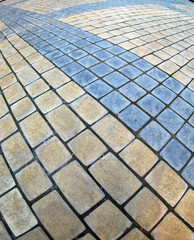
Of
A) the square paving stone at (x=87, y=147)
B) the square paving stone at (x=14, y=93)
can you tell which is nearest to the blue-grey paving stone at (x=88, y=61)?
the square paving stone at (x=14, y=93)

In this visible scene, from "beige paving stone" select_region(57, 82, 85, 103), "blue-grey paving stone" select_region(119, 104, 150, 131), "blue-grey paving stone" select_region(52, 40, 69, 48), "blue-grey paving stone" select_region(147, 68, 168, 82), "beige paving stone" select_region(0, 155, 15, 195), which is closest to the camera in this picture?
"beige paving stone" select_region(0, 155, 15, 195)

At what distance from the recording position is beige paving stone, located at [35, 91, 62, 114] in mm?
1775

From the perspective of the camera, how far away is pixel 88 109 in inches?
67.8

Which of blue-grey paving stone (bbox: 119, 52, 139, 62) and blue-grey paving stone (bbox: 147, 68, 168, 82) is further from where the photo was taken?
blue-grey paving stone (bbox: 119, 52, 139, 62)

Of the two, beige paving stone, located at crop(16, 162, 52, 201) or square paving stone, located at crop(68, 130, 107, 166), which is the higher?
square paving stone, located at crop(68, 130, 107, 166)

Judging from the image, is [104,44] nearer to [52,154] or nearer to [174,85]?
[174,85]

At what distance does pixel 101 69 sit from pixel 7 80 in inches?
54.6

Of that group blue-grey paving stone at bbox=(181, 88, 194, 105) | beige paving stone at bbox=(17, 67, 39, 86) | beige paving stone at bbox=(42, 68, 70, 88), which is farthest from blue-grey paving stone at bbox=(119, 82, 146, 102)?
beige paving stone at bbox=(17, 67, 39, 86)

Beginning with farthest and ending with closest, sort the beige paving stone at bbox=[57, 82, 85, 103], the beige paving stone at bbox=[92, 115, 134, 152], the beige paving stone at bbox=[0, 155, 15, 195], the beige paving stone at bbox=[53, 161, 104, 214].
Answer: the beige paving stone at bbox=[57, 82, 85, 103] < the beige paving stone at bbox=[92, 115, 134, 152] < the beige paving stone at bbox=[0, 155, 15, 195] < the beige paving stone at bbox=[53, 161, 104, 214]

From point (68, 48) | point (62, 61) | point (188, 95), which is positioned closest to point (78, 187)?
point (188, 95)

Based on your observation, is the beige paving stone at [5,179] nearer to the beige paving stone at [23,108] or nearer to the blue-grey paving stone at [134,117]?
the beige paving stone at [23,108]

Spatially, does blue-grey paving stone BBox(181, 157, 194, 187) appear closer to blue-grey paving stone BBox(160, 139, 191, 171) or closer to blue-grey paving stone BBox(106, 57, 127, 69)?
blue-grey paving stone BBox(160, 139, 191, 171)

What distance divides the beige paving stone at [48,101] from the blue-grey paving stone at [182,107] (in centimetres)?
136

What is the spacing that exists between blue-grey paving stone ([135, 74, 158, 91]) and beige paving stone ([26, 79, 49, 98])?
1.23 metres
